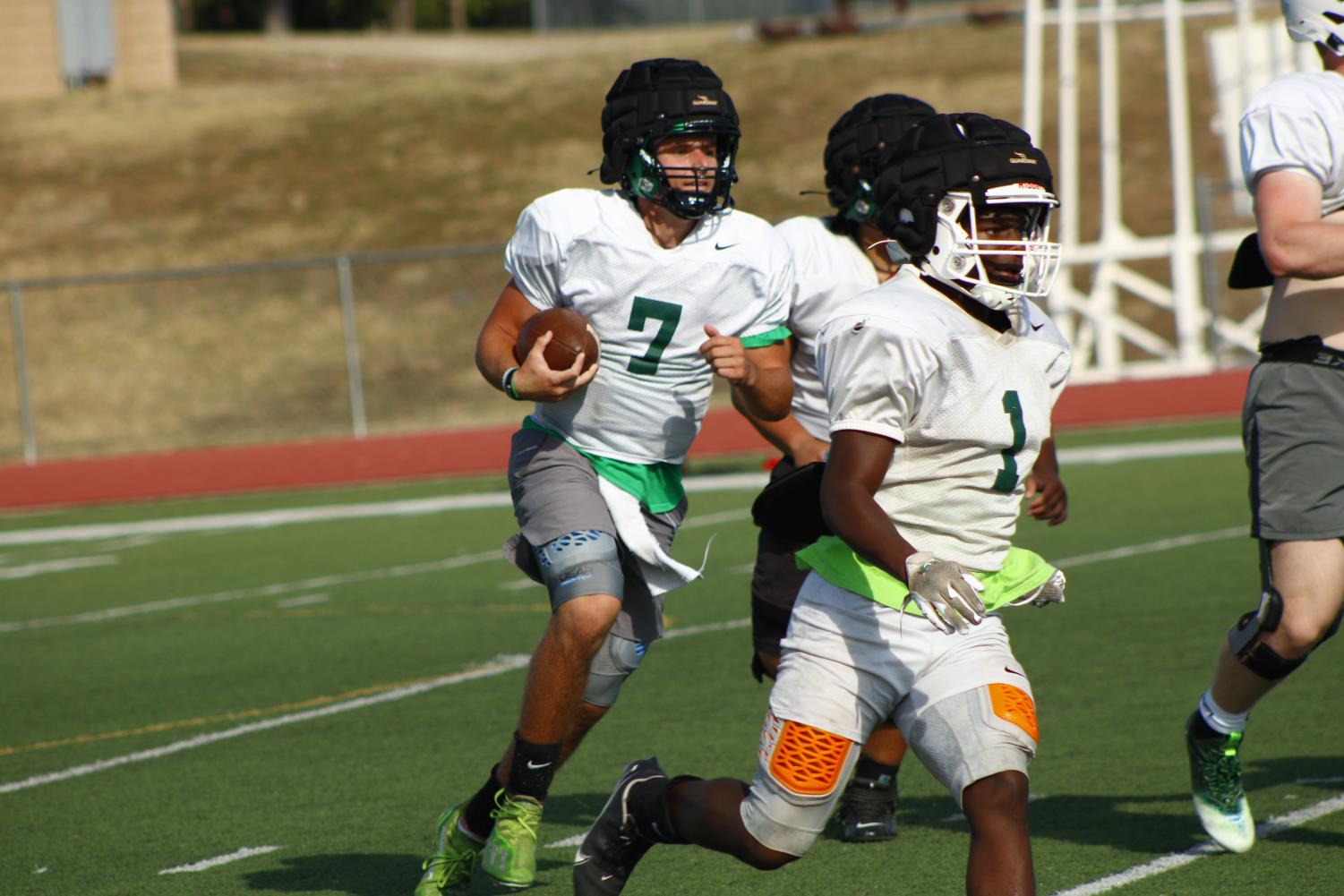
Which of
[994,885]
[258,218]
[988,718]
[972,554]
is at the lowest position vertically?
[258,218]

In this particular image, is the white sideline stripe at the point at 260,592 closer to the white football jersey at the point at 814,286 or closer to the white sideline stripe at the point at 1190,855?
the white football jersey at the point at 814,286

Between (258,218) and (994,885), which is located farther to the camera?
(258,218)

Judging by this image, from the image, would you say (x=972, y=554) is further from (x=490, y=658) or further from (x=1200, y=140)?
(x=1200, y=140)

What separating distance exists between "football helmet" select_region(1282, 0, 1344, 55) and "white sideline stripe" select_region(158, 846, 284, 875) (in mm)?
3423

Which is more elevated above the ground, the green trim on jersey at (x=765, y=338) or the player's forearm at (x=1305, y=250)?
the player's forearm at (x=1305, y=250)

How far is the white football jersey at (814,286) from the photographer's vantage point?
17.9 ft

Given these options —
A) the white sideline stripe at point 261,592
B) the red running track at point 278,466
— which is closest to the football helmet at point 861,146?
the white sideline stripe at point 261,592

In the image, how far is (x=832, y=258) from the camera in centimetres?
550

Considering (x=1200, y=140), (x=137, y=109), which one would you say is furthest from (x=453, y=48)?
(x=1200, y=140)

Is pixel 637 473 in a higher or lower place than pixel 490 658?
higher

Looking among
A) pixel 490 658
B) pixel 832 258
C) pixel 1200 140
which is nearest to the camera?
pixel 832 258

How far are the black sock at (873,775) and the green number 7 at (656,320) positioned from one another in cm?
120

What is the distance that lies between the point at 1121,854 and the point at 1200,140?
28801 mm

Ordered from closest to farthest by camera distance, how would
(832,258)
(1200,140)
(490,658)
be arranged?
(832,258), (490,658), (1200,140)
